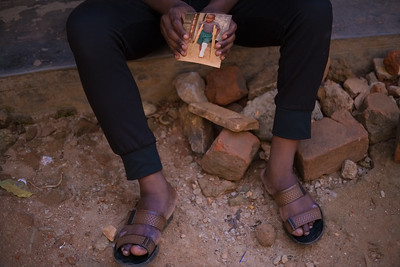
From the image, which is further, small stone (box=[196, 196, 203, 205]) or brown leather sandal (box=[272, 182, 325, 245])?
small stone (box=[196, 196, 203, 205])

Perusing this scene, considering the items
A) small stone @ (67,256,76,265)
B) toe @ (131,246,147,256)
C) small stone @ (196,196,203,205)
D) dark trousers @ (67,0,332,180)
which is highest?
dark trousers @ (67,0,332,180)

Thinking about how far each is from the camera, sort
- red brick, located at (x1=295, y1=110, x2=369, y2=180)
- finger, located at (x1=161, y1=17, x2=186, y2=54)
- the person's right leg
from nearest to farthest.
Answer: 1. the person's right leg
2. finger, located at (x1=161, y1=17, x2=186, y2=54)
3. red brick, located at (x1=295, y1=110, x2=369, y2=180)

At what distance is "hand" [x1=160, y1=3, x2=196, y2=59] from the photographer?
1.79 metres

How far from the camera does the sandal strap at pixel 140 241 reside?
173cm

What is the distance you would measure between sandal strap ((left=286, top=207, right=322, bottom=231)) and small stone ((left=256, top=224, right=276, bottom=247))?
0.27 feet

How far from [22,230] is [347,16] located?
199cm

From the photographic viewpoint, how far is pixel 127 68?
5.80 feet

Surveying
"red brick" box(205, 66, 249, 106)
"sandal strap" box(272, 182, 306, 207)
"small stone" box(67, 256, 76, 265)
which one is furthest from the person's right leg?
"red brick" box(205, 66, 249, 106)

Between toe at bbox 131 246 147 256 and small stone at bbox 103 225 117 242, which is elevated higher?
toe at bbox 131 246 147 256

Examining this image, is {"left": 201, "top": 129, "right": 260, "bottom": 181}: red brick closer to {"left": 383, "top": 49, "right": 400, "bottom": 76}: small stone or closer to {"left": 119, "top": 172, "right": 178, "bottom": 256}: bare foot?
{"left": 119, "top": 172, "right": 178, "bottom": 256}: bare foot

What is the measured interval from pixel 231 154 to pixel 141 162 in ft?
1.46

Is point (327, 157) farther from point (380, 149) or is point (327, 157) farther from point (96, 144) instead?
point (96, 144)

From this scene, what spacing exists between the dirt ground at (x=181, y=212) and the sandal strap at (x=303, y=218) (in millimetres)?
112

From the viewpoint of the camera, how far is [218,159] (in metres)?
2.03
